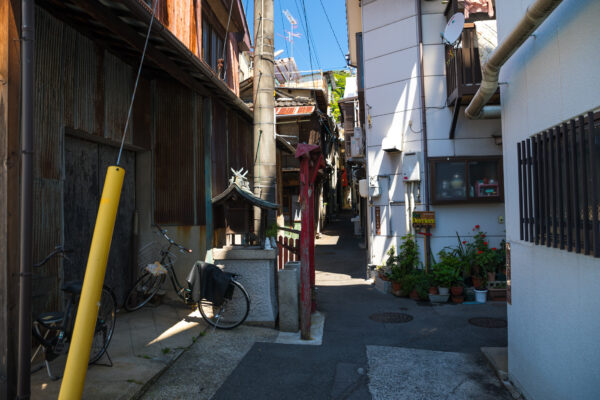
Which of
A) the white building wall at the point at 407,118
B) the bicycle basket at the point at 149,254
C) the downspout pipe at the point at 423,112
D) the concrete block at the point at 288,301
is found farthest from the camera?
the downspout pipe at the point at 423,112

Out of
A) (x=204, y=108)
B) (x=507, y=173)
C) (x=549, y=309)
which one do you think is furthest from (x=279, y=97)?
(x=549, y=309)

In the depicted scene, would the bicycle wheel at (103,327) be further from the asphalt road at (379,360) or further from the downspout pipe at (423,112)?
the downspout pipe at (423,112)

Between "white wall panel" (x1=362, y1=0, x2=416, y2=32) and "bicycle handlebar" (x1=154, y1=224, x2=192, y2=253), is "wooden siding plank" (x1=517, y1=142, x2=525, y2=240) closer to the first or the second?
"bicycle handlebar" (x1=154, y1=224, x2=192, y2=253)

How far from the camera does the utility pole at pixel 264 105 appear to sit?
8.66 metres

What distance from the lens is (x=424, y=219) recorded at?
10.5m

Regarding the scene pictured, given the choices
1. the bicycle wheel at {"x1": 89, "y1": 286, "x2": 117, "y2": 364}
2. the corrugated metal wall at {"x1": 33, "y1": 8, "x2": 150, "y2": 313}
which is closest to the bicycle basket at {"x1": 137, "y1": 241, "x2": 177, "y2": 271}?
the corrugated metal wall at {"x1": 33, "y1": 8, "x2": 150, "y2": 313}

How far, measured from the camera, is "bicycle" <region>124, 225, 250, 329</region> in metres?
7.02

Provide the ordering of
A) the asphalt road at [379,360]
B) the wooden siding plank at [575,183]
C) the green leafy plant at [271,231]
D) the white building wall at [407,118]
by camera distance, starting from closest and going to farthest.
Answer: the wooden siding plank at [575,183]
the asphalt road at [379,360]
the green leafy plant at [271,231]
the white building wall at [407,118]

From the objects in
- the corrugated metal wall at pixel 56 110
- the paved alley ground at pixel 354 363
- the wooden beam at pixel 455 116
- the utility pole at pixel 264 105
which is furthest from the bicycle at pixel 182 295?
the wooden beam at pixel 455 116

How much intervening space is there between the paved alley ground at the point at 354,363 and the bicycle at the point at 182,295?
31cm

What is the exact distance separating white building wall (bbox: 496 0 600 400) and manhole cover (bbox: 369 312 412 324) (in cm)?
300

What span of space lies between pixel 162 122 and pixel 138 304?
146 inches

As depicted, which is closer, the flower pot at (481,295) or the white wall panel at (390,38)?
the flower pot at (481,295)

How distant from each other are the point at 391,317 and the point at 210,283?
380cm
